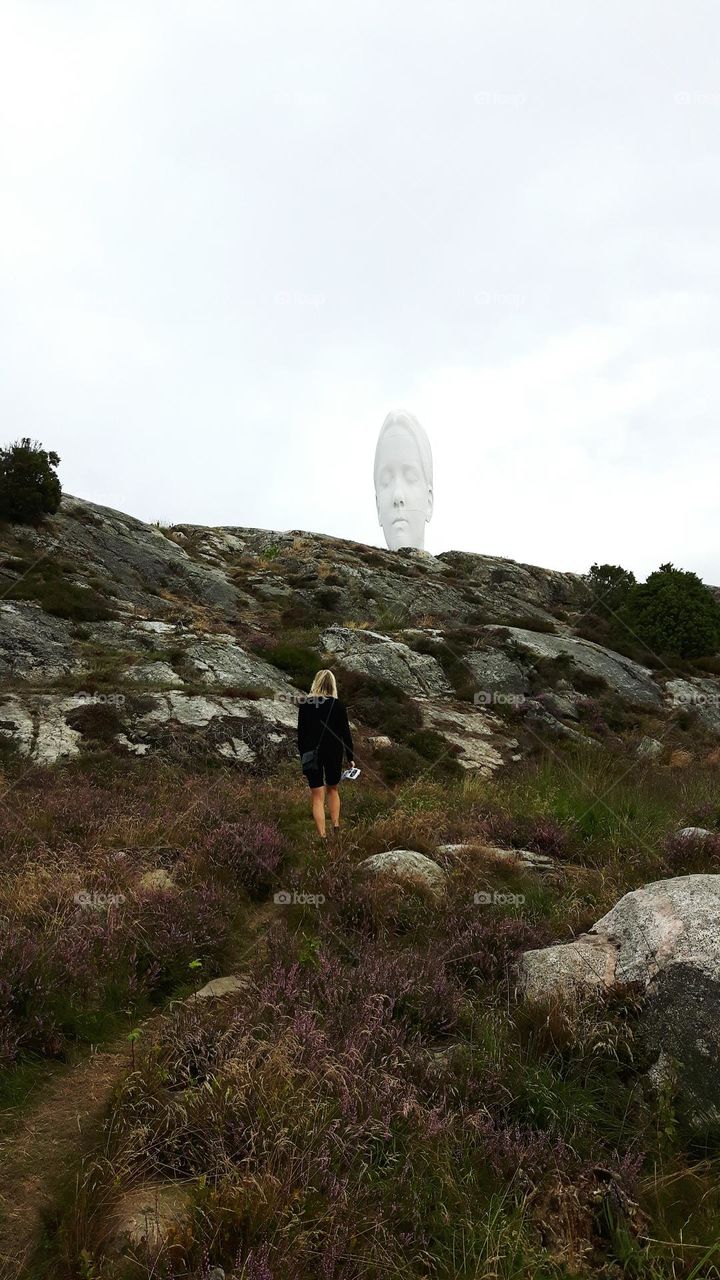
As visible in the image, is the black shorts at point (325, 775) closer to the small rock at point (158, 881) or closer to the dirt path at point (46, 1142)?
the small rock at point (158, 881)

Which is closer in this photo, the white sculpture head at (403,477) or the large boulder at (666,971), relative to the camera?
the large boulder at (666,971)

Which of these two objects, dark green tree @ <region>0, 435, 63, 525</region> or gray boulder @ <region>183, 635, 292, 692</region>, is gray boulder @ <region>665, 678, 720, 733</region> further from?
dark green tree @ <region>0, 435, 63, 525</region>

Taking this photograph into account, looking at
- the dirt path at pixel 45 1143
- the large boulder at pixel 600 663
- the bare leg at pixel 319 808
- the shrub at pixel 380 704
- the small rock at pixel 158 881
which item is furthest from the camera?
the large boulder at pixel 600 663

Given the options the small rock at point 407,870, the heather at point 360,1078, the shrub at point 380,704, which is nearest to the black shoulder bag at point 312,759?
the heather at point 360,1078

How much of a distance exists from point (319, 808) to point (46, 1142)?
5324 mm

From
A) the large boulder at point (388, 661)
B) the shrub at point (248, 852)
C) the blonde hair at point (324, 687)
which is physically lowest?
the shrub at point (248, 852)

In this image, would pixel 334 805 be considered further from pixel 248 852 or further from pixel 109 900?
pixel 109 900

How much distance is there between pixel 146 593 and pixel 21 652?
11.5 metres

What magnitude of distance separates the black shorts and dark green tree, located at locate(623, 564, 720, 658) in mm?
24099

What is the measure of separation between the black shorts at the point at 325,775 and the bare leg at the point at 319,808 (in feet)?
0.27

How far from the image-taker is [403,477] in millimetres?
47688

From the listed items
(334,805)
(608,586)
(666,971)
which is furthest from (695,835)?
(608,586)

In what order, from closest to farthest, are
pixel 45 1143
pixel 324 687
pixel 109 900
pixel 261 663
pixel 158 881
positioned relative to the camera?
pixel 45 1143 < pixel 109 900 < pixel 158 881 < pixel 324 687 < pixel 261 663

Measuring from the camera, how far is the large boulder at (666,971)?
327 cm
